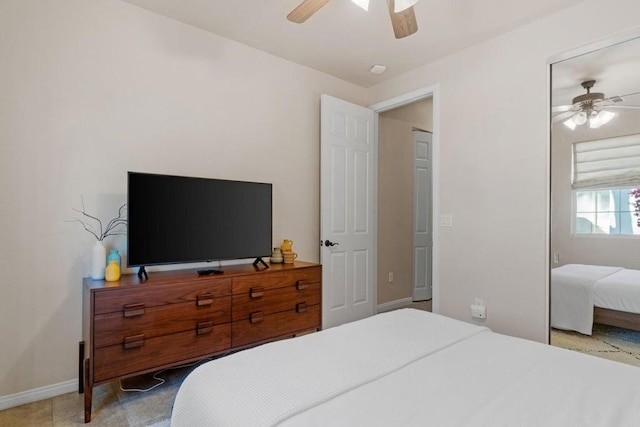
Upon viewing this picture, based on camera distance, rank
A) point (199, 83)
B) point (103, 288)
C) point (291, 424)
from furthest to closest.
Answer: point (199, 83)
point (103, 288)
point (291, 424)

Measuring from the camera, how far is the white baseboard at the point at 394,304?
4312mm

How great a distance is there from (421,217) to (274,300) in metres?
2.89

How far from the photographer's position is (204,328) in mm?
2303

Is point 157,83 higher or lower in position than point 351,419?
higher

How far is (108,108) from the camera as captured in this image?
2.45 meters

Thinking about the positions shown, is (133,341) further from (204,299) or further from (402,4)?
(402,4)

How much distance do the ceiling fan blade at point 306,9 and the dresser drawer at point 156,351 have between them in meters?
2.00

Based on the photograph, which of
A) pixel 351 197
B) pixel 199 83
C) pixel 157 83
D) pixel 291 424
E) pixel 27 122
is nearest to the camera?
pixel 291 424

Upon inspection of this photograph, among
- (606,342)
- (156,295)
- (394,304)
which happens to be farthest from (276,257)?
(606,342)

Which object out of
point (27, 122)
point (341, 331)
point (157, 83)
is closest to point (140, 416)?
point (341, 331)

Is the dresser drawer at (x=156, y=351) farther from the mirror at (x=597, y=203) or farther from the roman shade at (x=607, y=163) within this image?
the roman shade at (x=607, y=163)

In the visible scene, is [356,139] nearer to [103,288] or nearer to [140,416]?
[103,288]

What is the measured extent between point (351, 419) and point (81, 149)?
241 centimetres

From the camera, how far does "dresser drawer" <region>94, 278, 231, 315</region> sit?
6.50 ft
